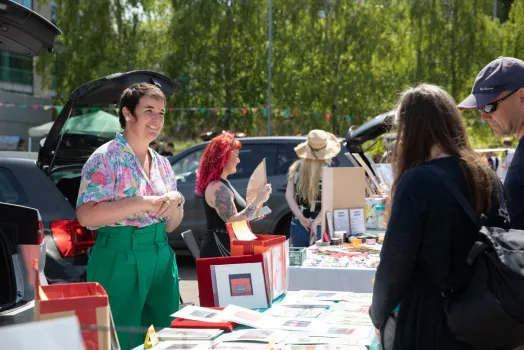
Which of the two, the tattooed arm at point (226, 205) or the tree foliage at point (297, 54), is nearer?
the tattooed arm at point (226, 205)

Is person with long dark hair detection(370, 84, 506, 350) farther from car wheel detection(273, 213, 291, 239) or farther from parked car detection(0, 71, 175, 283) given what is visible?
car wheel detection(273, 213, 291, 239)

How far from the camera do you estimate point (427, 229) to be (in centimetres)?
243

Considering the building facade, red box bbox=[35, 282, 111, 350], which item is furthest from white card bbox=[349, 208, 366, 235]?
the building facade

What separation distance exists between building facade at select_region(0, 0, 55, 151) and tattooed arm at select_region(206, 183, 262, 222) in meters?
25.7

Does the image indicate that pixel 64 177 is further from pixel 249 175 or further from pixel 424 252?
pixel 249 175

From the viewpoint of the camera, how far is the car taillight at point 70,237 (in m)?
4.91

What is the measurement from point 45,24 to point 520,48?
2121cm

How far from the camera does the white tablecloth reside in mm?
4527

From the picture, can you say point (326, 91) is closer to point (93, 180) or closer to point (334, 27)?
point (334, 27)

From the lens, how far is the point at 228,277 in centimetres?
345

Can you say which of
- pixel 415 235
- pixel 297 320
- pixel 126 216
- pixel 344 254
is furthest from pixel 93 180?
pixel 344 254

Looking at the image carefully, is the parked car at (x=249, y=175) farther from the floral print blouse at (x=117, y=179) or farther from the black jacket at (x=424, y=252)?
the black jacket at (x=424, y=252)

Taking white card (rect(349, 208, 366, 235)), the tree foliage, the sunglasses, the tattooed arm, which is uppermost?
the tree foliage

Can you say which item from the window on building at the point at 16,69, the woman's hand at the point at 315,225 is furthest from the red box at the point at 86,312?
the window on building at the point at 16,69
